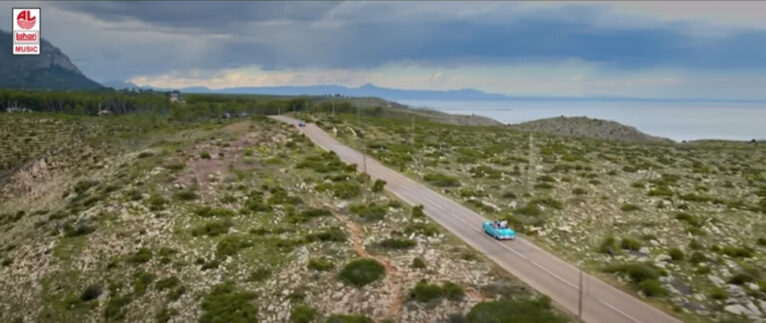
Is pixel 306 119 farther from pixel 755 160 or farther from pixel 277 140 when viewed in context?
pixel 755 160

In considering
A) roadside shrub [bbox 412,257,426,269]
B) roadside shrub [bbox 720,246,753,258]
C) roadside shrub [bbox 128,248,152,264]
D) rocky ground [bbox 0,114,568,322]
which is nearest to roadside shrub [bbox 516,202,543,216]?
rocky ground [bbox 0,114,568,322]

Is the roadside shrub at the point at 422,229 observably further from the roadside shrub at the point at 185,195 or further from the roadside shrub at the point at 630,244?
the roadside shrub at the point at 185,195

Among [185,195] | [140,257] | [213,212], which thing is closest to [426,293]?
[140,257]

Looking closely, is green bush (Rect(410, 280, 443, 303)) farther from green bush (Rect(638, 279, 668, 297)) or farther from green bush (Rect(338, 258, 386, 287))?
green bush (Rect(638, 279, 668, 297))

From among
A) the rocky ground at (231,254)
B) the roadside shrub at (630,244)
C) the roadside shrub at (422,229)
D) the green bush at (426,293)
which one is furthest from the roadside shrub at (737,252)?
the green bush at (426,293)

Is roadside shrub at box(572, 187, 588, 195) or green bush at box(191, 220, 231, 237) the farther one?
roadside shrub at box(572, 187, 588, 195)

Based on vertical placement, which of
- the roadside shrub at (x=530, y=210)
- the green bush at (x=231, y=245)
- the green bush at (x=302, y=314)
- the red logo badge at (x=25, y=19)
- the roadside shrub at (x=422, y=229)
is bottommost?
the green bush at (x=302, y=314)
